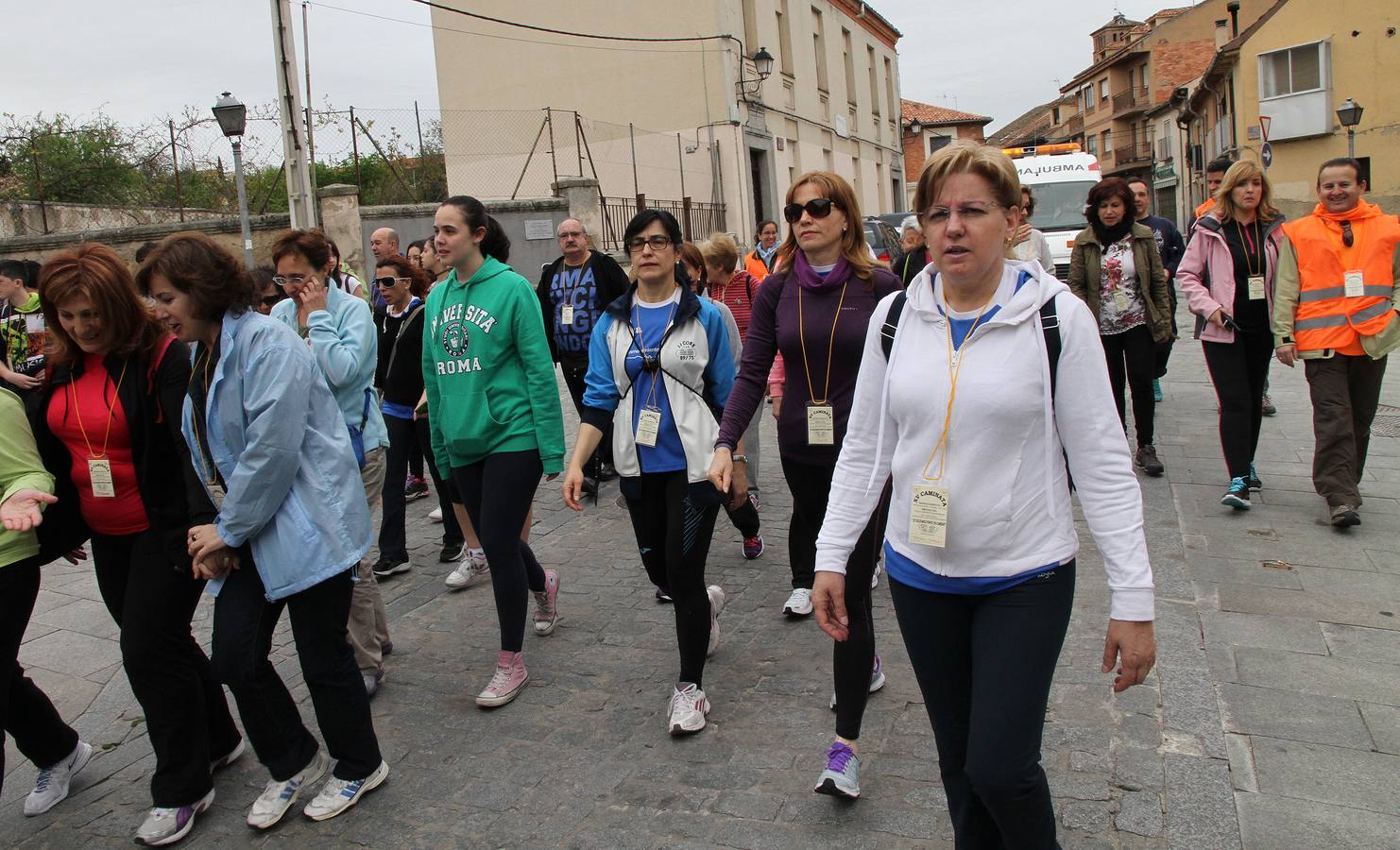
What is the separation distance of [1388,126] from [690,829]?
4071cm

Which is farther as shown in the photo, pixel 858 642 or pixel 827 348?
pixel 827 348

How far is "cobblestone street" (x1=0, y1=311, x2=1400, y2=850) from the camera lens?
10.5 ft

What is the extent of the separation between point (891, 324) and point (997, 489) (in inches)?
20.2

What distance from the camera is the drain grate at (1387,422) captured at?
828 centimetres

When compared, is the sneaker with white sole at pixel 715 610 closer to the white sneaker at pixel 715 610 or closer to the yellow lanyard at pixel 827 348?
the white sneaker at pixel 715 610

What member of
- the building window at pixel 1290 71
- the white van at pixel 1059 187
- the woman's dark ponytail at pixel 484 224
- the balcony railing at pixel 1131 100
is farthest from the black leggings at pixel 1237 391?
the balcony railing at pixel 1131 100

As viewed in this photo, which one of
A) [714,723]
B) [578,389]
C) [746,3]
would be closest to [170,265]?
[714,723]

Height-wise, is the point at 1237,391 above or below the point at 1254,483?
above

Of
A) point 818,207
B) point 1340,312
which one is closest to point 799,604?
point 818,207

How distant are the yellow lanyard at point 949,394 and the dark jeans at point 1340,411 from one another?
4419 mm

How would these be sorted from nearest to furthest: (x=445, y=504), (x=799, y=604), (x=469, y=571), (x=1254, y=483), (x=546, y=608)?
(x=799, y=604)
(x=546, y=608)
(x=469, y=571)
(x=445, y=504)
(x=1254, y=483)

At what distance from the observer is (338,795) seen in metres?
3.51

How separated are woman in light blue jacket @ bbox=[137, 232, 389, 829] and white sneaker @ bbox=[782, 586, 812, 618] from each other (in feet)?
6.99

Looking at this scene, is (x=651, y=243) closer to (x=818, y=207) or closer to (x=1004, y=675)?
(x=818, y=207)
